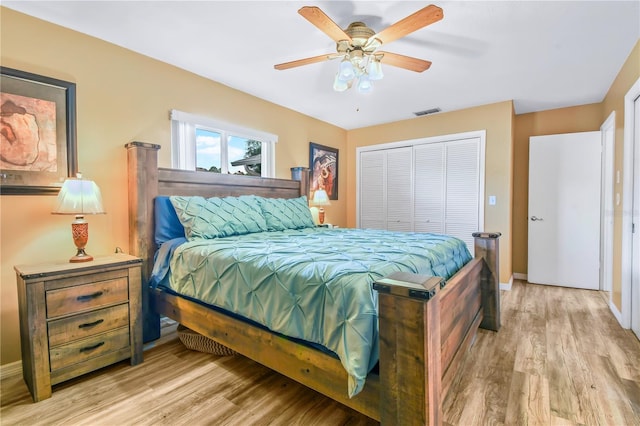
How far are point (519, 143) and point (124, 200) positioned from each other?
5153 mm

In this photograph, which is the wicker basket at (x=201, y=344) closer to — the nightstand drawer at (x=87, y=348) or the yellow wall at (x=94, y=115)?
the nightstand drawer at (x=87, y=348)

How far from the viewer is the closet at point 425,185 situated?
4.17 metres

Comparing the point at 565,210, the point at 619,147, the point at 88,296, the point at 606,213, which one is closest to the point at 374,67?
the point at 88,296

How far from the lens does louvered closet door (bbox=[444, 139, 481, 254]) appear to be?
414 centimetres

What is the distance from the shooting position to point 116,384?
6.31 feet

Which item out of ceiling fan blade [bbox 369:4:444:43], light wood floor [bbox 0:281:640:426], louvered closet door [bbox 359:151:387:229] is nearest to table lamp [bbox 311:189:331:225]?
louvered closet door [bbox 359:151:387:229]

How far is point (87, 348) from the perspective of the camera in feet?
6.44

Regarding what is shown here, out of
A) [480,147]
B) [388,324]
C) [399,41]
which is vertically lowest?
[388,324]

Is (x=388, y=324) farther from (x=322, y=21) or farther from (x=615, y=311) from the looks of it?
(x=615, y=311)

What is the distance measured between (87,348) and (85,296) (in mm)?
340

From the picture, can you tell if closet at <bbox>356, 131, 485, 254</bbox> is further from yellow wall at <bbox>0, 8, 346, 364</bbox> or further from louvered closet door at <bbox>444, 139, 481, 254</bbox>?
yellow wall at <bbox>0, 8, 346, 364</bbox>

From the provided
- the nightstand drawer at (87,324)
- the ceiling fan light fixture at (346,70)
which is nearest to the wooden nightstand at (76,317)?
the nightstand drawer at (87,324)

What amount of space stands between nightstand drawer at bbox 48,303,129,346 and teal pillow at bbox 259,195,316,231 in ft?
4.60

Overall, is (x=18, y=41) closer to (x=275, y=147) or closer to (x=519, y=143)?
(x=275, y=147)
